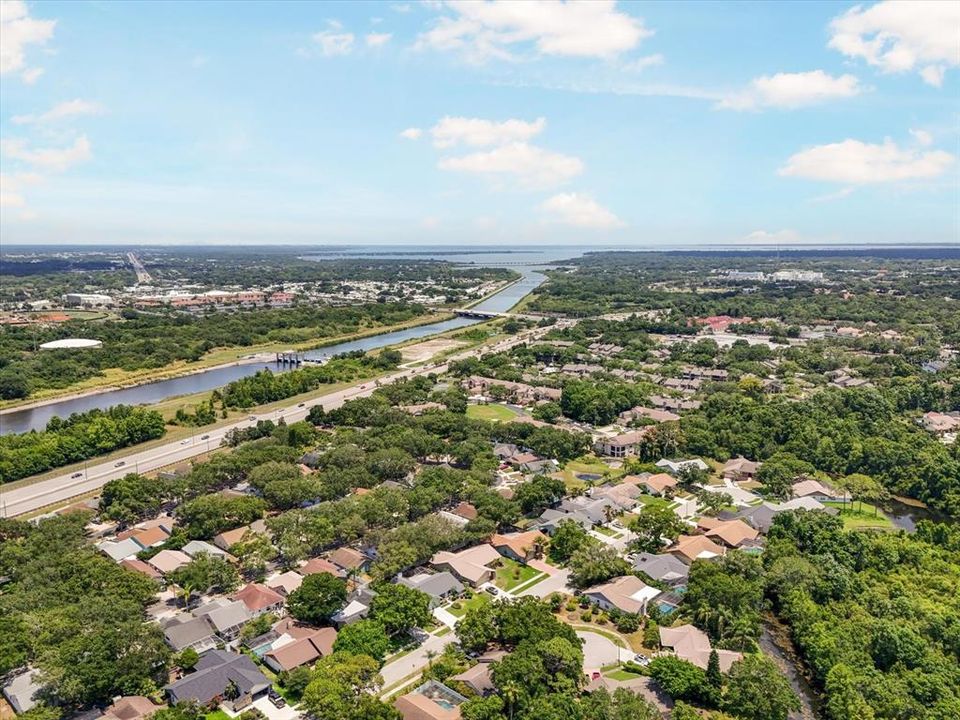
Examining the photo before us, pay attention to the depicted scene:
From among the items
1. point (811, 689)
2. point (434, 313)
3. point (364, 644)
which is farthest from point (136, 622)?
point (434, 313)

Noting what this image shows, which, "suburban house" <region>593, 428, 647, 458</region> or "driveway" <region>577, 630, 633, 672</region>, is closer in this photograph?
"driveway" <region>577, 630, 633, 672</region>

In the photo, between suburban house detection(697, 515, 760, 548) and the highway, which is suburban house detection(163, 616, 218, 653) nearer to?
the highway

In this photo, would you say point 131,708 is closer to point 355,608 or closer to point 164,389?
point 355,608

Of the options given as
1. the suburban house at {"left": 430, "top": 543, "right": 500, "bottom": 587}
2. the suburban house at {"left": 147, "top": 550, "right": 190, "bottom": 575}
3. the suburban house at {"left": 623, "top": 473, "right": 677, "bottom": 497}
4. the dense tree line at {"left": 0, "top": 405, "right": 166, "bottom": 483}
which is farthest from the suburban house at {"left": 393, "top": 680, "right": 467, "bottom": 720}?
the dense tree line at {"left": 0, "top": 405, "right": 166, "bottom": 483}

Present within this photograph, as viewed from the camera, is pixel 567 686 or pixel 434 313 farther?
pixel 434 313

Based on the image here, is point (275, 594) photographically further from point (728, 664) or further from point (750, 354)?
point (750, 354)

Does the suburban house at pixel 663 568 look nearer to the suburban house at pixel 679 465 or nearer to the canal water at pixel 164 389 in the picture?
the suburban house at pixel 679 465
